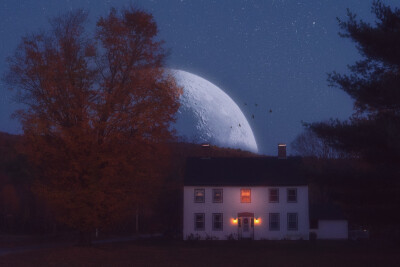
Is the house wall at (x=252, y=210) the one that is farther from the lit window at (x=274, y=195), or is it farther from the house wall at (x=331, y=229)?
the house wall at (x=331, y=229)

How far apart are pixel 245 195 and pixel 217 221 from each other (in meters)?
3.72

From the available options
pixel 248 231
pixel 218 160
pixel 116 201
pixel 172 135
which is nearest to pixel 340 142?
pixel 172 135

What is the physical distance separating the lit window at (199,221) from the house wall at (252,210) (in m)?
0.29

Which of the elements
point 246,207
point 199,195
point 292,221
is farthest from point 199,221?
point 292,221

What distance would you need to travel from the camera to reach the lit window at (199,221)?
1930 inches

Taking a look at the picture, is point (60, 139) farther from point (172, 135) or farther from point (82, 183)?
point (172, 135)

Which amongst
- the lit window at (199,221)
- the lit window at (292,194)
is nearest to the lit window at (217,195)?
the lit window at (199,221)

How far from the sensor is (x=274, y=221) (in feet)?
161

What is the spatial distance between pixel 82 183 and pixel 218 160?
28584mm

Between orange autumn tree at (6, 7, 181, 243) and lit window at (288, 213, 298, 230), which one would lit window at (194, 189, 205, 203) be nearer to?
lit window at (288, 213, 298, 230)

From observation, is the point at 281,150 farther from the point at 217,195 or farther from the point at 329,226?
the point at 217,195

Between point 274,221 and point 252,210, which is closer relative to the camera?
point 274,221

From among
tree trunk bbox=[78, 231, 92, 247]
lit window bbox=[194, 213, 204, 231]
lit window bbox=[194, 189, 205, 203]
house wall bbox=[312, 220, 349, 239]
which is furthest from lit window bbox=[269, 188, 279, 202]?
tree trunk bbox=[78, 231, 92, 247]

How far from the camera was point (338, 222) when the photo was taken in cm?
5334
